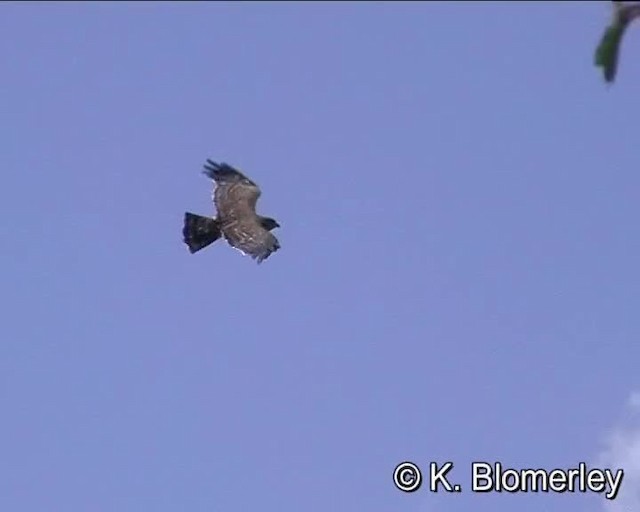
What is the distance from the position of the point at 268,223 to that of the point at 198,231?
1418 mm

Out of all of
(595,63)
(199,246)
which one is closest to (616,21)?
(595,63)

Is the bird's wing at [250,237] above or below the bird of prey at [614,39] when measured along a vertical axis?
above

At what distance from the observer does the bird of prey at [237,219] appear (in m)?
21.5

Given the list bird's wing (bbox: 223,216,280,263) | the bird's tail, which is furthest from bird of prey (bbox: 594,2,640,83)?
bird's wing (bbox: 223,216,280,263)

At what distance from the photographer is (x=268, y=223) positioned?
2173cm

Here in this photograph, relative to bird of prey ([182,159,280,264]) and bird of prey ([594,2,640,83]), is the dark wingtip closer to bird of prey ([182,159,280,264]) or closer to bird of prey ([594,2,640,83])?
bird of prey ([182,159,280,264])

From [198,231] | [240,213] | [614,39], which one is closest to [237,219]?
[240,213]

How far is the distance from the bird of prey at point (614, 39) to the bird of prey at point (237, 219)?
11.9 metres

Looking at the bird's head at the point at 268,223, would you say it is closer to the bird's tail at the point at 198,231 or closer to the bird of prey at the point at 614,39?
the bird's tail at the point at 198,231

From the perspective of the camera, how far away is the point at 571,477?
21.1 metres

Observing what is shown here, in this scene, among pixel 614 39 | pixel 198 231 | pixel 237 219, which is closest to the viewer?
pixel 614 39

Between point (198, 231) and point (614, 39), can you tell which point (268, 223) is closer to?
point (198, 231)

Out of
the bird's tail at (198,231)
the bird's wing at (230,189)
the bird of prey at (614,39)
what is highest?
the bird's wing at (230,189)

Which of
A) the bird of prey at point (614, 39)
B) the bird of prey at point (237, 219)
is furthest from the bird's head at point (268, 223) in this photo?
the bird of prey at point (614, 39)
